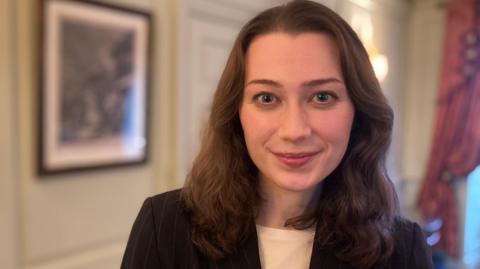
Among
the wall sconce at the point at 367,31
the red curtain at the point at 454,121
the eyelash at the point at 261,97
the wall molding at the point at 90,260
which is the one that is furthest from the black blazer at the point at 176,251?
the red curtain at the point at 454,121

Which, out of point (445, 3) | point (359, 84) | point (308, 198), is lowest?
point (308, 198)

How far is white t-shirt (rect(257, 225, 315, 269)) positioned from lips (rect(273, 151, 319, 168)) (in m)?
0.18

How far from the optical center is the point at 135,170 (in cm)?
193

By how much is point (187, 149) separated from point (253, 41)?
1360 millimetres

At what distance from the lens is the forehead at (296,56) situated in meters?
0.83

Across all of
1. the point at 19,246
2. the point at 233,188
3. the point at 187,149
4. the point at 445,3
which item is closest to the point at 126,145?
the point at 187,149

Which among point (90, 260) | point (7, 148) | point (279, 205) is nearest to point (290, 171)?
point (279, 205)

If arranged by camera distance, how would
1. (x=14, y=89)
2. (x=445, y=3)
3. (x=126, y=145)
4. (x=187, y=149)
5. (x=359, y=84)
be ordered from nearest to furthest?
(x=359, y=84), (x=14, y=89), (x=126, y=145), (x=187, y=149), (x=445, y=3)

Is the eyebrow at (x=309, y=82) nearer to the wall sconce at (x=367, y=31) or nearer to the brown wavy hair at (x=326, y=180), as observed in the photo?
the brown wavy hair at (x=326, y=180)

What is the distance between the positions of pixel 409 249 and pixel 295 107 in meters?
0.41

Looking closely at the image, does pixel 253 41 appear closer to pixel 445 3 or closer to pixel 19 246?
pixel 19 246

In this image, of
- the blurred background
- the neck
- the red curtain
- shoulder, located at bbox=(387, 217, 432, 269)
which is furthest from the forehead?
the red curtain

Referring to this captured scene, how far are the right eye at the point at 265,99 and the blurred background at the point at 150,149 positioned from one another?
3.08 feet

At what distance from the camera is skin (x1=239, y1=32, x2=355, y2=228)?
83 cm
